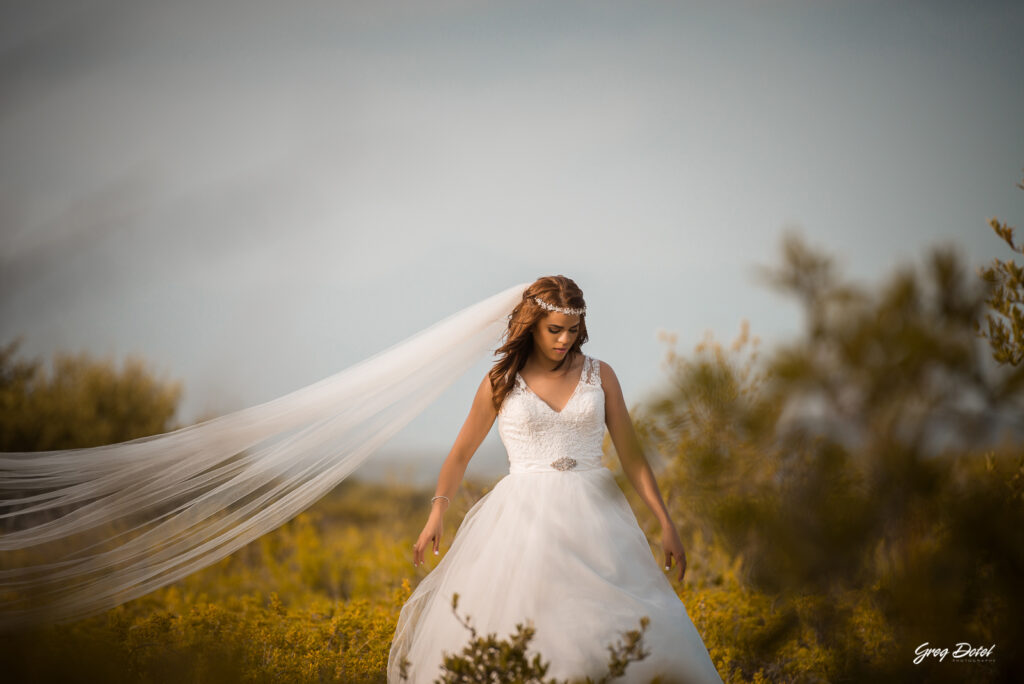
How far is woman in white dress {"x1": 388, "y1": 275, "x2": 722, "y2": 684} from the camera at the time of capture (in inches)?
118

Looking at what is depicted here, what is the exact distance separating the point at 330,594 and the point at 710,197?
6.87 m

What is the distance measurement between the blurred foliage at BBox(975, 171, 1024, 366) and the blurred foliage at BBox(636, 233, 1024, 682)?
1032mm

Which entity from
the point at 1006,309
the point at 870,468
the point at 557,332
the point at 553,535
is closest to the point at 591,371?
the point at 557,332

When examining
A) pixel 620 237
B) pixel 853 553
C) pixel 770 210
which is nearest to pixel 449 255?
pixel 853 553

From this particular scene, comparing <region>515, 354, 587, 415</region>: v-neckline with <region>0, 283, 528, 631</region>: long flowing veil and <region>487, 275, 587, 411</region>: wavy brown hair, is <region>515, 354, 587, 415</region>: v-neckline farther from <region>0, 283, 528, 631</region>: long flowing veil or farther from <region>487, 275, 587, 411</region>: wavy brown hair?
<region>0, 283, 528, 631</region>: long flowing veil

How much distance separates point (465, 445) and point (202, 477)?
4.25 feet

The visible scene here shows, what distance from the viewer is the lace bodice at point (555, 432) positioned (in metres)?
3.57

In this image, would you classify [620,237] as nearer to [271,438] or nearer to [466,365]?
[466,365]

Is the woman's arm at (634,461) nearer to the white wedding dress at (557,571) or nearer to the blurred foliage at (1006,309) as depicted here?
the white wedding dress at (557,571)

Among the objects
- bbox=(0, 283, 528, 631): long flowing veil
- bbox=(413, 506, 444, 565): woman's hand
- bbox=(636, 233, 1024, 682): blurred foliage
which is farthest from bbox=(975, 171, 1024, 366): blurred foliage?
bbox=(413, 506, 444, 565): woman's hand

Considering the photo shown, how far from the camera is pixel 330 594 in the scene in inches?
358

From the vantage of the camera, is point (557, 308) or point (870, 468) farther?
point (557, 308)

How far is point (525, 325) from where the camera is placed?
3.78 m

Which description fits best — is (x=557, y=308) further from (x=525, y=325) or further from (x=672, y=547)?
(x=672, y=547)
